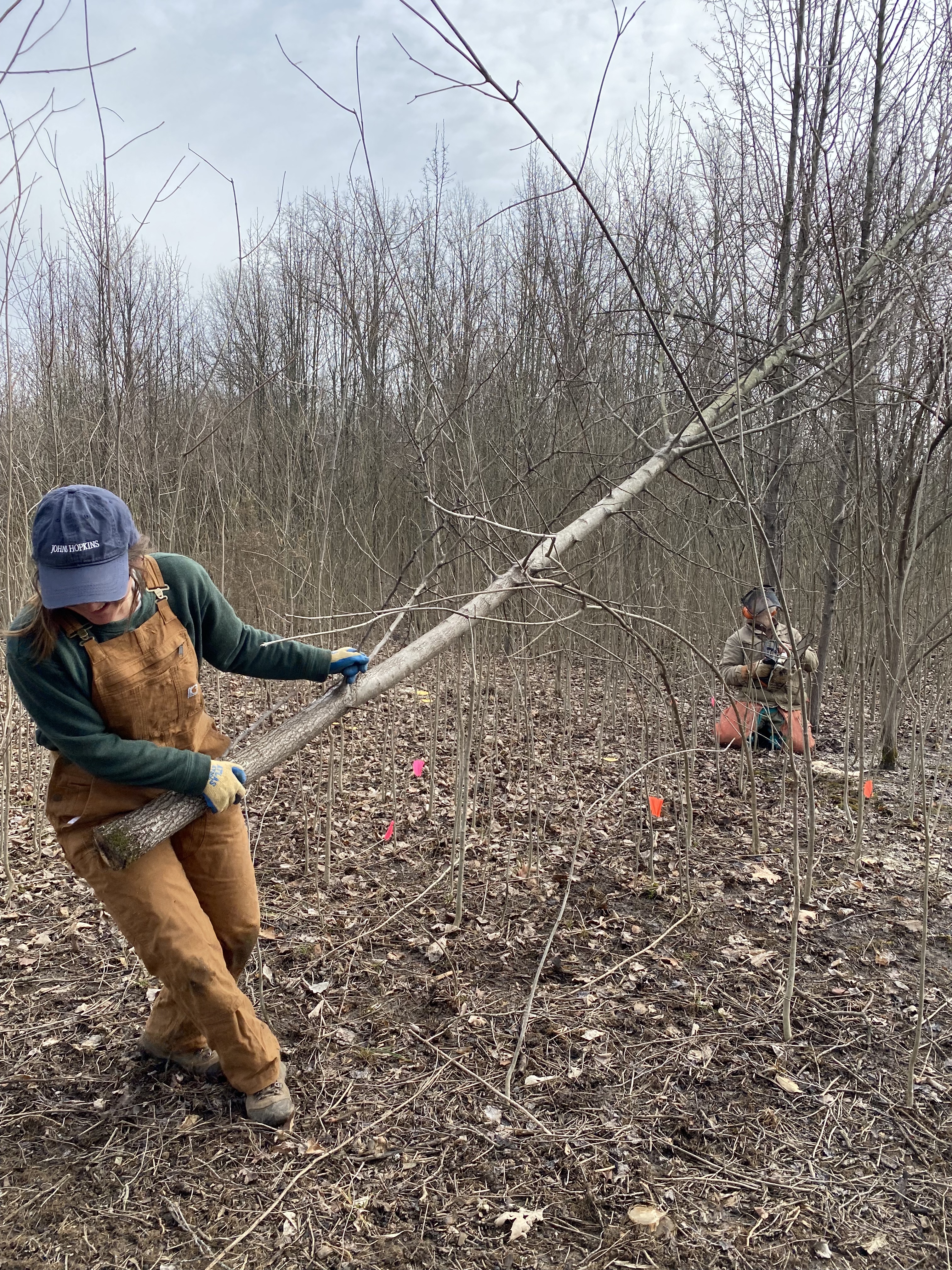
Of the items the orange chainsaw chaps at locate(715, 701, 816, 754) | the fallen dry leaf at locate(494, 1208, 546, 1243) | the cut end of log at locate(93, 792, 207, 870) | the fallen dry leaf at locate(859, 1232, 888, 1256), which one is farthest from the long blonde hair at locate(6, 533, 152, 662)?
the orange chainsaw chaps at locate(715, 701, 816, 754)

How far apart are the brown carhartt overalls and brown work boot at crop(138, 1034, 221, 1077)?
22 centimetres

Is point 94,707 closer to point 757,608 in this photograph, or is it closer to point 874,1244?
point 874,1244

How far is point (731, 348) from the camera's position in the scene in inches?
183

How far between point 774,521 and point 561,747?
6.15 ft

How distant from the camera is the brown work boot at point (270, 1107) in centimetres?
184

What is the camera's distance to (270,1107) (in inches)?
72.4

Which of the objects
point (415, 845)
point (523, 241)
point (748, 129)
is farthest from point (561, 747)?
point (523, 241)

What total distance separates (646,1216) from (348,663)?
4.63 ft

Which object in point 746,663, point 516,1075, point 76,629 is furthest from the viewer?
point 746,663

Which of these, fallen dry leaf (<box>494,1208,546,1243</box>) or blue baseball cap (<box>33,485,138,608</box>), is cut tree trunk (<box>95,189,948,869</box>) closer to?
blue baseball cap (<box>33,485,138,608</box>)

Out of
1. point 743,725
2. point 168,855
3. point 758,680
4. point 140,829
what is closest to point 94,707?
point 140,829

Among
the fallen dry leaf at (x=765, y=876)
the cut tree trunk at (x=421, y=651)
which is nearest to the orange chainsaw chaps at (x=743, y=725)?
the fallen dry leaf at (x=765, y=876)

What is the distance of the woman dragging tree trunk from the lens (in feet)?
5.15

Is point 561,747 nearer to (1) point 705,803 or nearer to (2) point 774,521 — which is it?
(1) point 705,803
